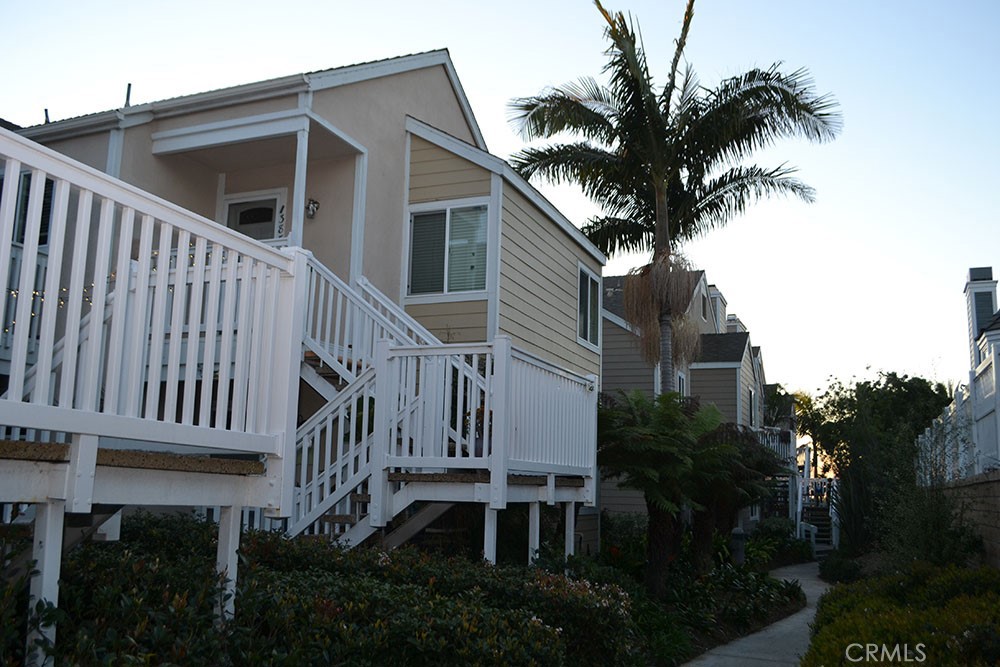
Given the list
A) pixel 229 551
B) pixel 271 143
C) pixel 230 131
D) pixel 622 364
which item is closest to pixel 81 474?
pixel 229 551

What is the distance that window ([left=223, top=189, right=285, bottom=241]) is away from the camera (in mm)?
12703

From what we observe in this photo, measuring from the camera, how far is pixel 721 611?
10.8m

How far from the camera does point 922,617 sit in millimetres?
5629

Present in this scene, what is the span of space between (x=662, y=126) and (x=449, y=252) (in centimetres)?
552

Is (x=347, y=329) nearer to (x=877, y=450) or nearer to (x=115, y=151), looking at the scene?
(x=115, y=151)

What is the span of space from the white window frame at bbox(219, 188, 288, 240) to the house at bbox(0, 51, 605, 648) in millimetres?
63

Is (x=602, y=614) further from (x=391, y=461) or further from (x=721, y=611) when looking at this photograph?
(x=721, y=611)

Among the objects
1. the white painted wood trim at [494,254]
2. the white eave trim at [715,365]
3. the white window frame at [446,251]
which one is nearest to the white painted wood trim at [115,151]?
the white window frame at [446,251]

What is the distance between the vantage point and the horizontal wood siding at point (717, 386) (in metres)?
28.6

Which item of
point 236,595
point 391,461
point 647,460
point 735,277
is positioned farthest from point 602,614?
point 735,277

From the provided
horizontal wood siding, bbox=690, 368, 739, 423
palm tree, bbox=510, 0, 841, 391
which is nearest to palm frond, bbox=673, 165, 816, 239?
palm tree, bbox=510, 0, 841, 391

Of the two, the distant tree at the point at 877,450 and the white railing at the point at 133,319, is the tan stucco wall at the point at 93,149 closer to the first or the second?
the white railing at the point at 133,319

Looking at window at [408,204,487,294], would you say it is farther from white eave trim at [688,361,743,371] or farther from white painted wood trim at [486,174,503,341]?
white eave trim at [688,361,743,371]

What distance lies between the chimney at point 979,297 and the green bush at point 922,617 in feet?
52.5
